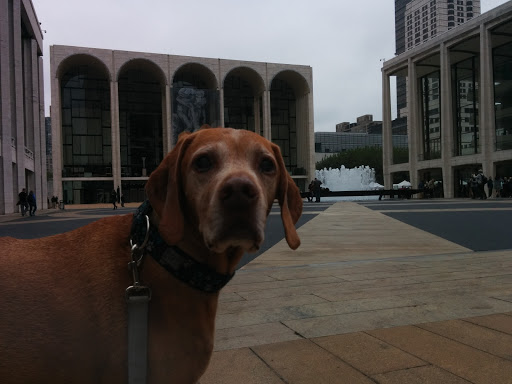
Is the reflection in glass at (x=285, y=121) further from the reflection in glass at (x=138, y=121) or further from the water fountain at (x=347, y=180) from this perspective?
the reflection in glass at (x=138, y=121)

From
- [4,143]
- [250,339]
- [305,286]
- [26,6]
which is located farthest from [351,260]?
[26,6]

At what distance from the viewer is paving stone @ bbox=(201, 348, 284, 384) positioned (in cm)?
233

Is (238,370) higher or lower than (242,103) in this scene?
lower

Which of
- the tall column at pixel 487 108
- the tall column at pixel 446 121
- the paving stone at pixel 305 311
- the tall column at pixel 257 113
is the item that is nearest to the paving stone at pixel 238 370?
the paving stone at pixel 305 311

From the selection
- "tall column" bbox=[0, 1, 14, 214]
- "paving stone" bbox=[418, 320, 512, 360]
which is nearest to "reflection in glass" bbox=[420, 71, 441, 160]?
"tall column" bbox=[0, 1, 14, 214]

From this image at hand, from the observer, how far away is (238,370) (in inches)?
97.3

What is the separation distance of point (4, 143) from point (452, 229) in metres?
28.7

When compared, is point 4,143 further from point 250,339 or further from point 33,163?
point 250,339

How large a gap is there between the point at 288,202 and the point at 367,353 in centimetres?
140

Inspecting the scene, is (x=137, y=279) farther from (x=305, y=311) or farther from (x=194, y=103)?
(x=194, y=103)

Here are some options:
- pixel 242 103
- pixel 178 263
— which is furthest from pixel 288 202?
pixel 242 103

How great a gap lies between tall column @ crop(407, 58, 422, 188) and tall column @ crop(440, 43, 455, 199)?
16.4ft

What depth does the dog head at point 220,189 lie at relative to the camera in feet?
4.90

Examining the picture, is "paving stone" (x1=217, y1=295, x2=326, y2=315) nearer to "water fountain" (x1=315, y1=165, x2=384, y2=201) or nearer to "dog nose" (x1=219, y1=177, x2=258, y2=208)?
"dog nose" (x1=219, y1=177, x2=258, y2=208)
